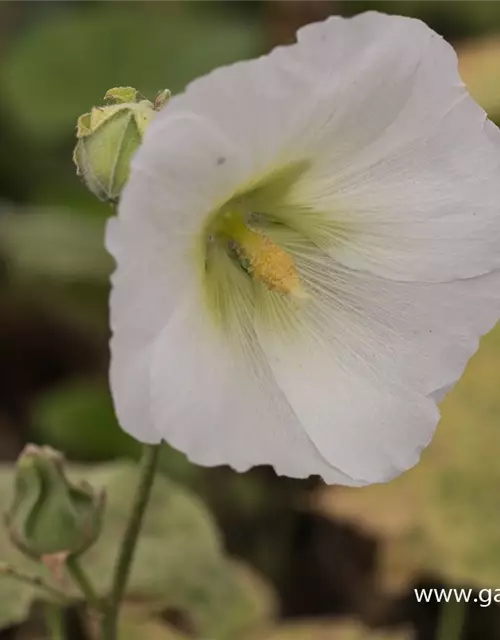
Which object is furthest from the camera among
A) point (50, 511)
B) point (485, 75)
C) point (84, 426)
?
point (84, 426)

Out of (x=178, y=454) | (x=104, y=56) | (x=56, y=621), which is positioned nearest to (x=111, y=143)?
(x=56, y=621)

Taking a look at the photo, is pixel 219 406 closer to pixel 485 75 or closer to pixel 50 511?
pixel 50 511

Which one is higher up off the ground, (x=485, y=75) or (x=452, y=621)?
(x=485, y=75)

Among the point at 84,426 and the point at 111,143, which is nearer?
the point at 111,143

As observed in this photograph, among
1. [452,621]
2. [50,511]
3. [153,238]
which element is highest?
[153,238]

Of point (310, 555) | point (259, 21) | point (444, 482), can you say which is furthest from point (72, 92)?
point (444, 482)

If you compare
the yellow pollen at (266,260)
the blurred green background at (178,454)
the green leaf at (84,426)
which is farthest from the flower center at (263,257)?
the green leaf at (84,426)

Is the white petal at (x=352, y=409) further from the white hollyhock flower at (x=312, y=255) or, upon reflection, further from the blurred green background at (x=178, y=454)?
the blurred green background at (x=178, y=454)
